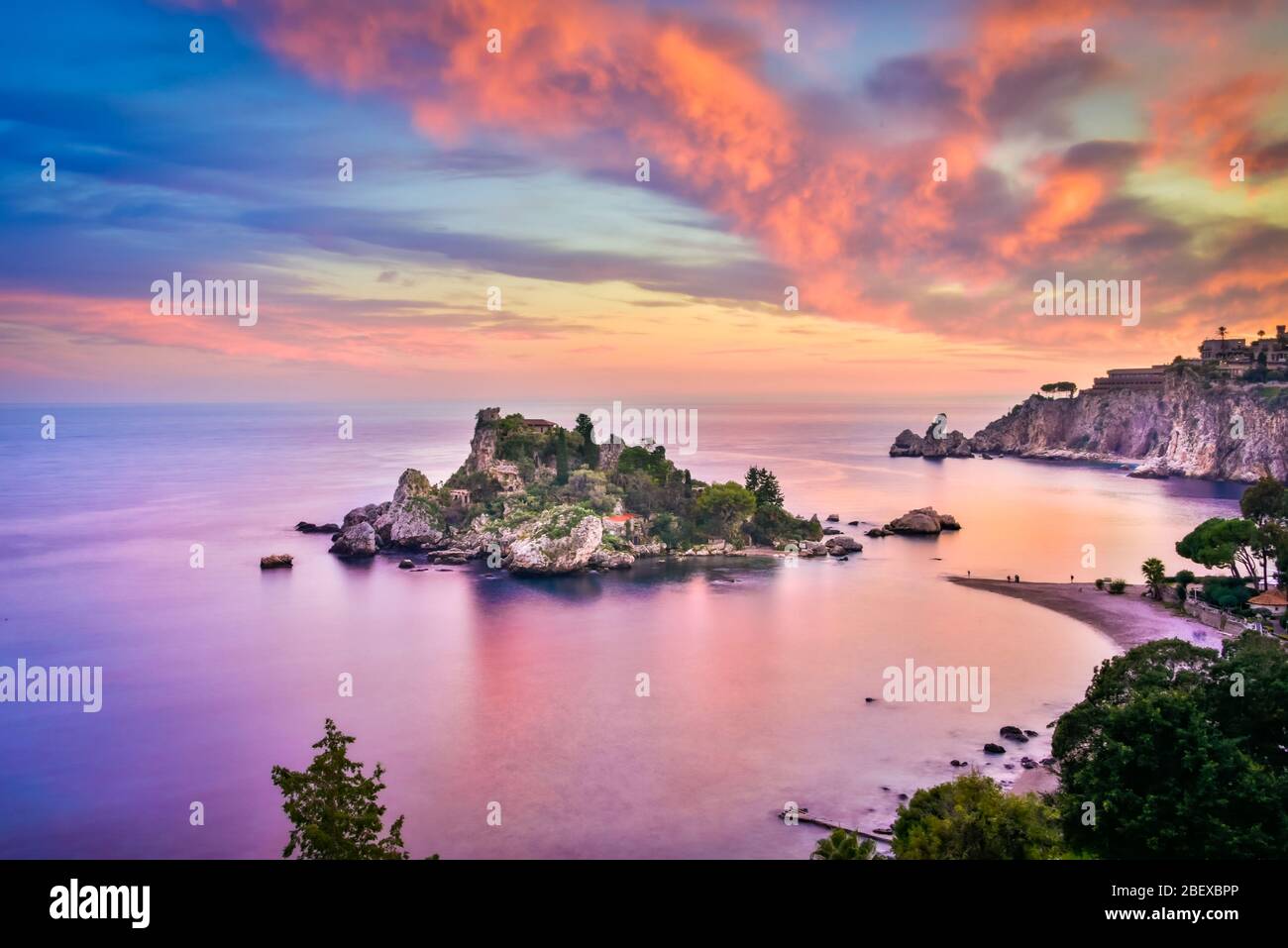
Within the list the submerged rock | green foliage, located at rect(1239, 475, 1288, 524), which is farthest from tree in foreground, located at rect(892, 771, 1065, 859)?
the submerged rock

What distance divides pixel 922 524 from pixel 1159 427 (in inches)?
1756

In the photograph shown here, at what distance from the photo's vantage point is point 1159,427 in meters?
75.6

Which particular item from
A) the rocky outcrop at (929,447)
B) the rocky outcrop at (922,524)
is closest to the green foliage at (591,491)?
the rocky outcrop at (922,524)

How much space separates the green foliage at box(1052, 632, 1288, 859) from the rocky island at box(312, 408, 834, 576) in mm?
25183

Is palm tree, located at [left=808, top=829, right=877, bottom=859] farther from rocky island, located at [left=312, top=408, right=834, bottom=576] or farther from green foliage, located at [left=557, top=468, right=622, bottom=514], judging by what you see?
green foliage, located at [left=557, top=468, right=622, bottom=514]

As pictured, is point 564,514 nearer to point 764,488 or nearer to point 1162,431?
point 764,488

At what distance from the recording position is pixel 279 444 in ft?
269

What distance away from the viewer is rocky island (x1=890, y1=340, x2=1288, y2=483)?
2368 inches

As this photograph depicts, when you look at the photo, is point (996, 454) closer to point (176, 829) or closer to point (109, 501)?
point (109, 501)

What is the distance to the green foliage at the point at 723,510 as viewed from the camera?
40.3m

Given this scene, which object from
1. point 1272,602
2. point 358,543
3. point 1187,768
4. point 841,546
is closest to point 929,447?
point 841,546

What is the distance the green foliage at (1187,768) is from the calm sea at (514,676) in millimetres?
4243

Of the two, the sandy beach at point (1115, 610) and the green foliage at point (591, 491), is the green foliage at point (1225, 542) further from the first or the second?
the green foliage at point (591, 491)

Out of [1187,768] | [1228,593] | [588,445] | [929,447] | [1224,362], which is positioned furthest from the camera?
[929,447]
